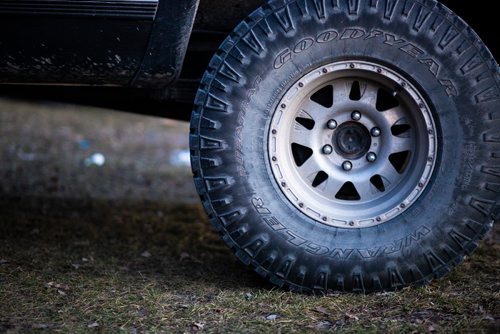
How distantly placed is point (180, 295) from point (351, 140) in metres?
1.12

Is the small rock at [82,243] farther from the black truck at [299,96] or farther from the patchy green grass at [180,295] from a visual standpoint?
the black truck at [299,96]

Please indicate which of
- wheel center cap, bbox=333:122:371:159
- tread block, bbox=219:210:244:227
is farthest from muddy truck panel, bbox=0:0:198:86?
wheel center cap, bbox=333:122:371:159

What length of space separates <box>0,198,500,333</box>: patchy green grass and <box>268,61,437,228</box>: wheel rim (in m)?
0.43

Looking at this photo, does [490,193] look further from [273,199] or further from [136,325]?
[136,325]

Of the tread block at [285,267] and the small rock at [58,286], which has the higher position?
the tread block at [285,267]

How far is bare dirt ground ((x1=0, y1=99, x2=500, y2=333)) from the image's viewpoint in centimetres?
290

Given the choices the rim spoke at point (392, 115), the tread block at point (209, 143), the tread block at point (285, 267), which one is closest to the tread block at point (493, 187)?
the rim spoke at point (392, 115)

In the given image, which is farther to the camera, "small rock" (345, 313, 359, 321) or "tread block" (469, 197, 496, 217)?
"tread block" (469, 197, 496, 217)

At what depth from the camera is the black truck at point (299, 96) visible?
3119mm

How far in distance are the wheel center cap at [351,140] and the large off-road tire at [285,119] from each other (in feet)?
0.92

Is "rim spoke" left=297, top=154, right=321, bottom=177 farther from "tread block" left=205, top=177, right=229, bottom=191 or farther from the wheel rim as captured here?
"tread block" left=205, top=177, right=229, bottom=191

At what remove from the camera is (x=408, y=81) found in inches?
125

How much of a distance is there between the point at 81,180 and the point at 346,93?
3.77 m

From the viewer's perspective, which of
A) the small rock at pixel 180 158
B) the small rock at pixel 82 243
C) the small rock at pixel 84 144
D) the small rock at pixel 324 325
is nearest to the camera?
the small rock at pixel 324 325
